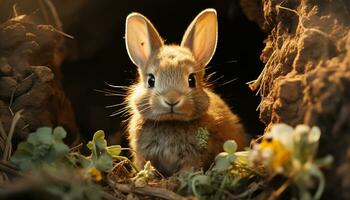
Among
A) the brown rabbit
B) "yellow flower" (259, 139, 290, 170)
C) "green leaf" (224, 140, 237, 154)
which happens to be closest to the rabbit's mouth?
the brown rabbit

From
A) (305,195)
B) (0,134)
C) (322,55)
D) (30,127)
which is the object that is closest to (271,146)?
(305,195)

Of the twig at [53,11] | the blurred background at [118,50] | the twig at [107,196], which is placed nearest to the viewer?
the twig at [107,196]

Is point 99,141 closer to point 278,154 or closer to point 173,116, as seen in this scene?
point 173,116

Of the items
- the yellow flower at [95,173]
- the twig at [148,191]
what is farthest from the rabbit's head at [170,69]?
the yellow flower at [95,173]

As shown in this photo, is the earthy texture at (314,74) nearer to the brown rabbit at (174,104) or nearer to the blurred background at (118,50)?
the brown rabbit at (174,104)

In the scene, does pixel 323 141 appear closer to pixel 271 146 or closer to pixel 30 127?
pixel 271 146
